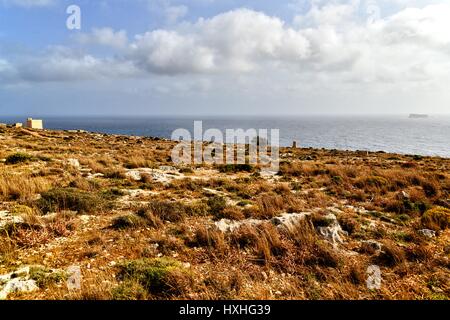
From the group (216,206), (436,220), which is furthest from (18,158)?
(436,220)

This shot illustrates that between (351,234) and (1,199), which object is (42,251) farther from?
(351,234)

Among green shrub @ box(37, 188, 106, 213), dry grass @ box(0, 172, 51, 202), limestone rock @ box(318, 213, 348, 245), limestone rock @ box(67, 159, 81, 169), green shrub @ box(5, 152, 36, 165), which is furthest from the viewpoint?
green shrub @ box(5, 152, 36, 165)

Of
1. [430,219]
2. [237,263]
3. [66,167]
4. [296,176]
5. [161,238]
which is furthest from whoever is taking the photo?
[296,176]

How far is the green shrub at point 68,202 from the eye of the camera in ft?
30.4

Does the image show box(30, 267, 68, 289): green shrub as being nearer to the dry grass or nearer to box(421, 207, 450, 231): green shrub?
the dry grass

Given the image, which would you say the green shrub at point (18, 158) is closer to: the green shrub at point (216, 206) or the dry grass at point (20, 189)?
the dry grass at point (20, 189)

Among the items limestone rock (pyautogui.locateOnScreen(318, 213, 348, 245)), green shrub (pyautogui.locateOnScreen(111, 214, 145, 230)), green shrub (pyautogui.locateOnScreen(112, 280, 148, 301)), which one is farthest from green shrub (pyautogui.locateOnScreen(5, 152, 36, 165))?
limestone rock (pyautogui.locateOnScreen(318, 213, 348, 245))

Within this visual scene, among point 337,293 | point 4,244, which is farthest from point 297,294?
point 4,244

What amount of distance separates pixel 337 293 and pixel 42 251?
257 inches

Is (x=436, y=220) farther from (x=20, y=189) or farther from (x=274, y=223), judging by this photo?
(x=20, y=189)

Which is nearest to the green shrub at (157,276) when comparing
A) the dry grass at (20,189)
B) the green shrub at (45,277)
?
the green shrub at (45,277)

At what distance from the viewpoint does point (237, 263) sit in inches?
255

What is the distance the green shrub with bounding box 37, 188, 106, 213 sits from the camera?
9264 millimetres

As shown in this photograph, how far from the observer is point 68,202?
9.70m
